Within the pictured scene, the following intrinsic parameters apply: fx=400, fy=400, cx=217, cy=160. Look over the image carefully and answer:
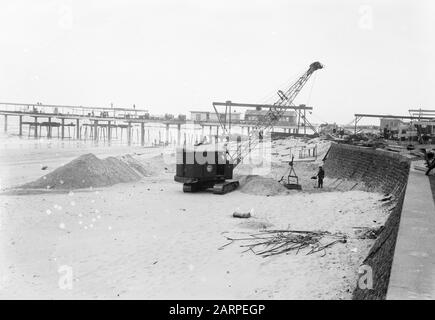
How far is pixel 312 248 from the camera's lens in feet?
39.9

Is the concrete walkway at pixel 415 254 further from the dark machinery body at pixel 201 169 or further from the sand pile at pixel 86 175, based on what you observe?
the sand pile at pixel 86 175

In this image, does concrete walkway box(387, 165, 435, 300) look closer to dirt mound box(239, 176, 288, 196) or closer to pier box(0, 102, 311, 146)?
dirt mound box(239, 176, 288, 196)

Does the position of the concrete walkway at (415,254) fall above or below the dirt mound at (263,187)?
above

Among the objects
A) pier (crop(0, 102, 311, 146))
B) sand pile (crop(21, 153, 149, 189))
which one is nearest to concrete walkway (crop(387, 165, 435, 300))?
sand pile (crop(21, 153, 149, 189))

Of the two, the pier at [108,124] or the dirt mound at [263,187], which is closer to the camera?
the dirt mound at [263,187]

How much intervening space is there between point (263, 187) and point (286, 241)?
39.8ft

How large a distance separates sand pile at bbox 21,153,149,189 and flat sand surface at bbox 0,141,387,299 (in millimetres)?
2902

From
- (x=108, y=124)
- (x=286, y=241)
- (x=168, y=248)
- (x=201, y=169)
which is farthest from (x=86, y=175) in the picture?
(x=108, y=124)

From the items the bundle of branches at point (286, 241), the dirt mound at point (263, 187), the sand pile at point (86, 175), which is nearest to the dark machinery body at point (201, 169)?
the dirt mound at point (263, 187)

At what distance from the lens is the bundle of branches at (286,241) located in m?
12.2

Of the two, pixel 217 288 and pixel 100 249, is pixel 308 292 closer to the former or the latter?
pixel 217 288

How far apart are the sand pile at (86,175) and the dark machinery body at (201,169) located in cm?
512

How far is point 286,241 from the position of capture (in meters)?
13.0

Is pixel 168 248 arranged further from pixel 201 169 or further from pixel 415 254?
pixel 201 169
